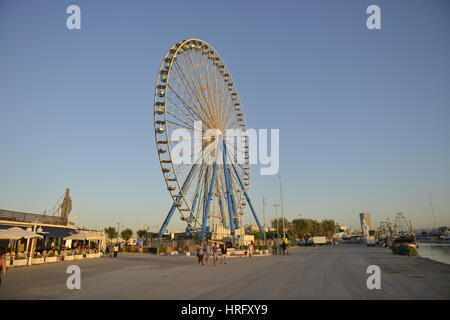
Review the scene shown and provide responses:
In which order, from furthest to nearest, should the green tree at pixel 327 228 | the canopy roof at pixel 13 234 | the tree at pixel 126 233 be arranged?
the tree at pixel 126 233 → the green tree at pixel 327 228 → the canopy roof at pixel 13 234

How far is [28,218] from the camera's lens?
83.9ft

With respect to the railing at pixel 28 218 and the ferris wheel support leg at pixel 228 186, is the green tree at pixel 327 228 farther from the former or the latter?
the railing at pixel 28 218

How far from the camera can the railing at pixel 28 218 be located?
22.3 metres

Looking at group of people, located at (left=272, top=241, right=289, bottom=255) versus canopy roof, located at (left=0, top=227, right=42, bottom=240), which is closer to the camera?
canopy roof, located at (left=0, top=227, right=42, bottom=240)

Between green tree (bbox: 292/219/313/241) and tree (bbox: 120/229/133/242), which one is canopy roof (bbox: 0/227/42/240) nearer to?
green tree (bbox: 292/219/313/241)

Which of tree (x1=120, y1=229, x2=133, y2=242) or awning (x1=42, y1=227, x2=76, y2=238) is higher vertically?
awning (x1=42, y1=227, x2=76, y2=238)

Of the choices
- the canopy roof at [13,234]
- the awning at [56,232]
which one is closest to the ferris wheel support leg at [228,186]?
the awning at [56,232]

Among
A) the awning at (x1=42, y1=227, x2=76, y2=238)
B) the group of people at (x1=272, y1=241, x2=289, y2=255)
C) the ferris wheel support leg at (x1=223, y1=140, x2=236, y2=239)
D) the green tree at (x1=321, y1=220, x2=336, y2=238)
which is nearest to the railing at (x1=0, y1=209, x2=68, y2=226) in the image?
the awning at (x1=42, y1=227, x2=76, y2=238)

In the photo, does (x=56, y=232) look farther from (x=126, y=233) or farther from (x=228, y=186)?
(x=126, y=233)

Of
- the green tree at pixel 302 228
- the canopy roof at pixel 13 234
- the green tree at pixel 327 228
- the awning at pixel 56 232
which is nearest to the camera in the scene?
the canopy roof at pixel 13 234

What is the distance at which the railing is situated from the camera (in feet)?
73.2
